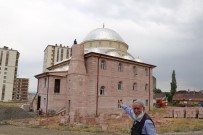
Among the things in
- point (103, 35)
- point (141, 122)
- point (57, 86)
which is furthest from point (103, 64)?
point (141, 122)

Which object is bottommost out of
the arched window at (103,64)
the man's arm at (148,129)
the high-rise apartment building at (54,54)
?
the man's arm at (148,129)

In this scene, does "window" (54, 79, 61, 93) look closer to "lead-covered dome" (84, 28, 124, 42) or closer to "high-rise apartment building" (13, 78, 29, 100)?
"lead-covered dome" (84, 28, 124, 42)

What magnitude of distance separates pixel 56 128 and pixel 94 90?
902 centimetres

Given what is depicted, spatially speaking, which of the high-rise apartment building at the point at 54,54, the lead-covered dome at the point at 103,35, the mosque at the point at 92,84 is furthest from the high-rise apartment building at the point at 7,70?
the lead-covered dome at the point at 103,35

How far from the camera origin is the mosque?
23156 millimetres

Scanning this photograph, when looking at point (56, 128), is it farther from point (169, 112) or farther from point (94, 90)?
point (169, 112)

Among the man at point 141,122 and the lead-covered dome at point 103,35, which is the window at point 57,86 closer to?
the lead-covered dome at point 103,35

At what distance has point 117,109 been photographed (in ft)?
87.5

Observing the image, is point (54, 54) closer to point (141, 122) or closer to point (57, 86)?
point (57, 86)

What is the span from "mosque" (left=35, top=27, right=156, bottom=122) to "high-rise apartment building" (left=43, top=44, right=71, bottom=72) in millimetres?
51894

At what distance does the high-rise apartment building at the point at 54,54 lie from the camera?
8181 centimetres

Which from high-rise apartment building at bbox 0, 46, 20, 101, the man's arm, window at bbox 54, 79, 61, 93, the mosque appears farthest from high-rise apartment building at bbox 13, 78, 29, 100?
the man's arm

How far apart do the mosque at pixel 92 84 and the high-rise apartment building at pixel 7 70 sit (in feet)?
166

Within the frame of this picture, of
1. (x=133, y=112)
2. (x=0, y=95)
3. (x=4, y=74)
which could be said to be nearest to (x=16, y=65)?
(x=4, y=74)
